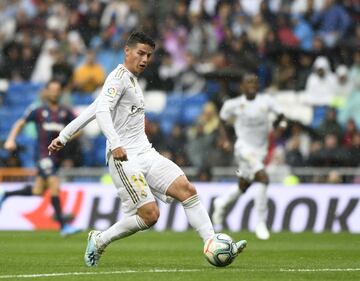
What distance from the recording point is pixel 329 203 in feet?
63.6

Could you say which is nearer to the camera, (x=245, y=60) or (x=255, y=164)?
(x=255, y=164)

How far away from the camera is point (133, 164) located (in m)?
10.6

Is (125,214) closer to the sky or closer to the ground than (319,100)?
closer to the sky

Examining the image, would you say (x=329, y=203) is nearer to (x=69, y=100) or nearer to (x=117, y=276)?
(x=69, y=100)

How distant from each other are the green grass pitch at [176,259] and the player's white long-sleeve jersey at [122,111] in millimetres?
1229

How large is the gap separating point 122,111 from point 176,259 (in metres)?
2.22

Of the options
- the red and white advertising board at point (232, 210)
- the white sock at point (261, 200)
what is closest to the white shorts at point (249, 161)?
the white sock at point (261, 200)

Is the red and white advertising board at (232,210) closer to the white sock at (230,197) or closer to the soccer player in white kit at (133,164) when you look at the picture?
the white sock at (230,197)

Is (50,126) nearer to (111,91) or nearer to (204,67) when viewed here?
(204,67)

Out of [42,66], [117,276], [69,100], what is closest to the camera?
[117,276]

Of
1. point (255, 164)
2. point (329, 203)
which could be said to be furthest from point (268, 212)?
point (255, 164)

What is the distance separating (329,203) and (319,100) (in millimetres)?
3310

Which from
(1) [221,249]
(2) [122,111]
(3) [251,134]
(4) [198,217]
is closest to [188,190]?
(4) [198,217]

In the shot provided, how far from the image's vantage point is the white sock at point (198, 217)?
1056cm
